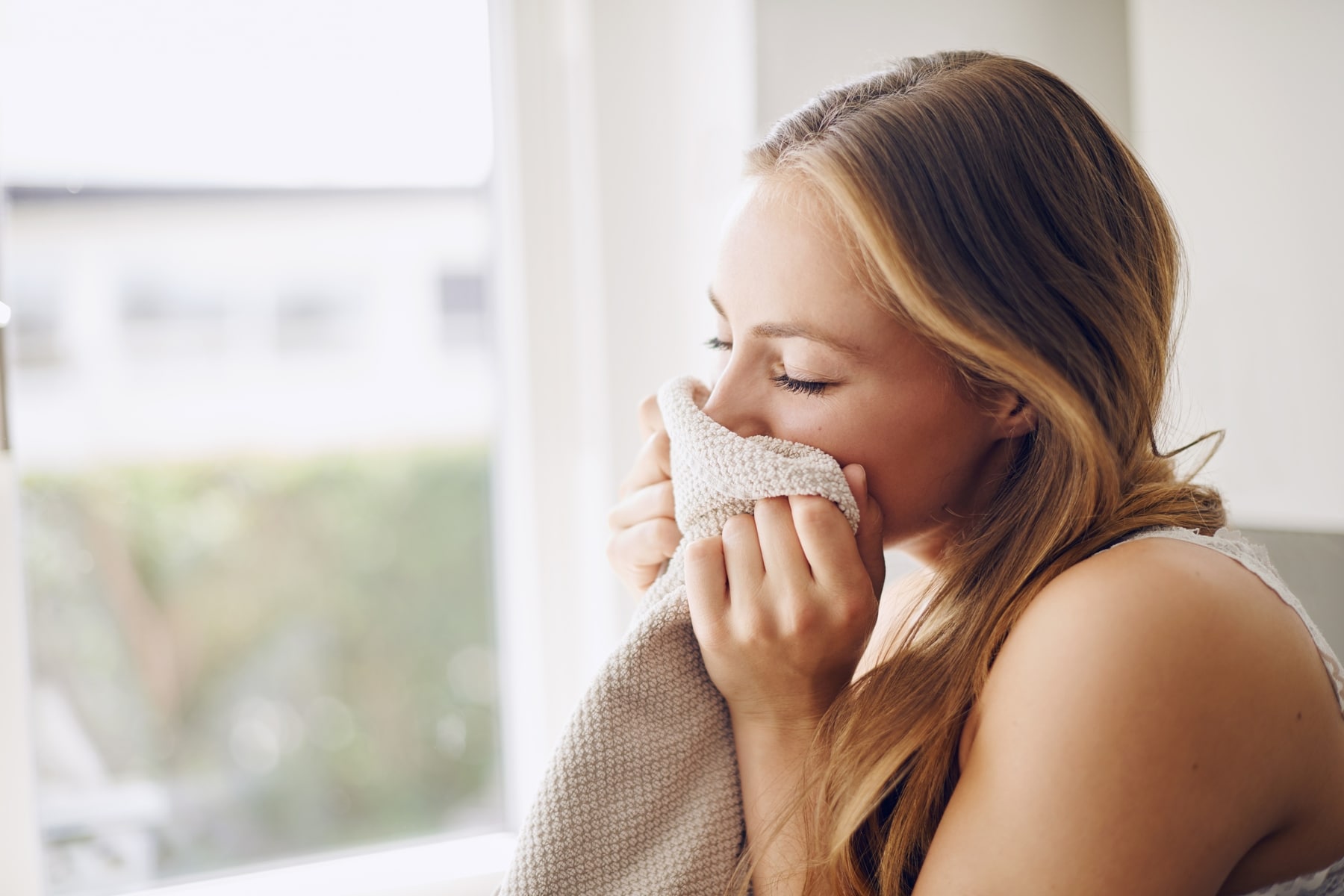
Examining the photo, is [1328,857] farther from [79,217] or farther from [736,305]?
[79,217]

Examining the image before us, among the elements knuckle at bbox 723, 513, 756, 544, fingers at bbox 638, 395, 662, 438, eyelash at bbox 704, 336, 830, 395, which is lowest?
knuckle at bbox 723, 513, 756, 544

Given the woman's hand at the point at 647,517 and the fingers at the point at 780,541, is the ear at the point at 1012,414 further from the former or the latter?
the woman's hand at the point at 647,517

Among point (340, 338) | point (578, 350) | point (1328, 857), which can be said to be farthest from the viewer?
point (340, 338)

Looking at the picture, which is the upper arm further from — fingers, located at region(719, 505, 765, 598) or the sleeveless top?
fingers, located at region(719, 505, 765, 598)

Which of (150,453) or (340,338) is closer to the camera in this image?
(150,453)

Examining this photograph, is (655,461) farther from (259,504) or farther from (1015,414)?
(259,504)

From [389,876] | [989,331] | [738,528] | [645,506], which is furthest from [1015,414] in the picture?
[389,876]

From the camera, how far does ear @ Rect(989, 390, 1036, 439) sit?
70 centimetres

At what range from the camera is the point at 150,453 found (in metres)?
1.97

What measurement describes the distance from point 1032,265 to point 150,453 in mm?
1890

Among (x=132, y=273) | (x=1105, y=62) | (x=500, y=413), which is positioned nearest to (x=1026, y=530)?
(x=1105, y=62)

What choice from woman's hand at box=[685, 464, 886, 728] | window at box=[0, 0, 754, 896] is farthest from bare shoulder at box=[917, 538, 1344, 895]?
window at box=[0, 0, 754, 896]

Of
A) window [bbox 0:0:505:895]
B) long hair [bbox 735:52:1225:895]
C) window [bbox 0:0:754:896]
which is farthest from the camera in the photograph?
window [bbox 0:0:505:895]

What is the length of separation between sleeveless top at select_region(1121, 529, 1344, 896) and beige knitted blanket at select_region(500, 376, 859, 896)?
8.6 inches
